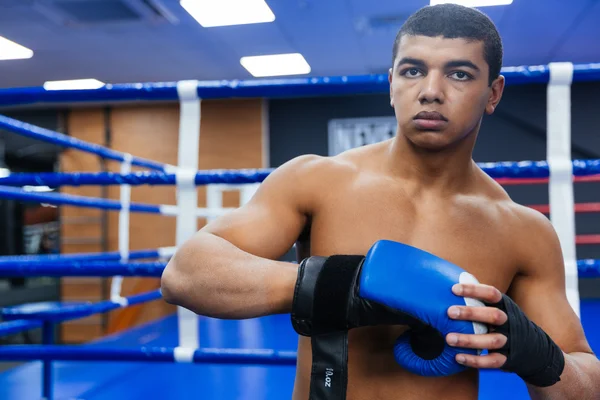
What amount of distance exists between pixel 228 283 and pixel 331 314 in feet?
0.62

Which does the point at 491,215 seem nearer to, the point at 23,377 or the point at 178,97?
the point at 178,97

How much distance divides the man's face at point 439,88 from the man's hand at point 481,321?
0.33 meters

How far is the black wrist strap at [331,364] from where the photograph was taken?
770 mm

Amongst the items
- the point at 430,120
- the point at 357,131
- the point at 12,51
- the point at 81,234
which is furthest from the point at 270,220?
the point at 81,234

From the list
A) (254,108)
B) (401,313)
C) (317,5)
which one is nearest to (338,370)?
(401,313)

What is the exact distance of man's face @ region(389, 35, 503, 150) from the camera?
3.00 feet

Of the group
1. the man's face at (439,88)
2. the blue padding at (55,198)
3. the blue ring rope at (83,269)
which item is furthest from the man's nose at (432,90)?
the blue padding at (55,198)

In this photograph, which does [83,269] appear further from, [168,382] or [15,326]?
[168,382]

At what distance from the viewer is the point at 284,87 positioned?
1.39 m

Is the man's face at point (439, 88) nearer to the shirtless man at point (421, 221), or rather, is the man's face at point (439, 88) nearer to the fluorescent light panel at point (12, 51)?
the shirtless man at point (421, 221)

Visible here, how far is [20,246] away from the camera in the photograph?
758 centimetres

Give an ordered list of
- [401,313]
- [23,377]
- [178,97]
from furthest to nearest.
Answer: [23,377] → [178,97] → [401,313]

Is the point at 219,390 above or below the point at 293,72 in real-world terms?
below

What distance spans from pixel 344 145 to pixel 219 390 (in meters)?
5.36
